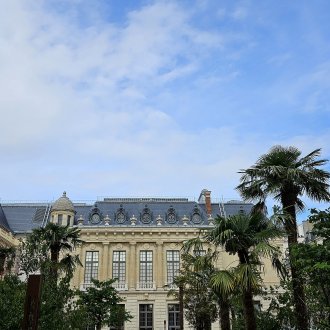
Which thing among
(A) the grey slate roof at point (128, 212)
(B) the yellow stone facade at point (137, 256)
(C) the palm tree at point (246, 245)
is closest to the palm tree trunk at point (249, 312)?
(C) the palm tree at point (246, 245)

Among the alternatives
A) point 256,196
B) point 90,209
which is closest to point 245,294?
point 256,196

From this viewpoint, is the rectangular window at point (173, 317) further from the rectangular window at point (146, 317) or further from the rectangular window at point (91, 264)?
the rectangular window at point (91, 264)

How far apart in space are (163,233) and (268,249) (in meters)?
37.1

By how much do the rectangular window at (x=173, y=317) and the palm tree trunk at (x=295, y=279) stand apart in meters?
33.0

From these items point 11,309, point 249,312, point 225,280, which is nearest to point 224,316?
point 249,312

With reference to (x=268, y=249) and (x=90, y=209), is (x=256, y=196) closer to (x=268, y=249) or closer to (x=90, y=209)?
(x=268, y=249)

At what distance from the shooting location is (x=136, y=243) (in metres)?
52.3

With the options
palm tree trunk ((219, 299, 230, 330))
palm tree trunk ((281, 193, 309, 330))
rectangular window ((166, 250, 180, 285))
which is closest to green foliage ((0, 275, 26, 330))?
palm tree trunk ((219, 299, 230, 330))

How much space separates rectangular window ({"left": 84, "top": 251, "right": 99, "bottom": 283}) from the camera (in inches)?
1999

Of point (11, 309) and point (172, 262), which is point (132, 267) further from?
point (11, 309)

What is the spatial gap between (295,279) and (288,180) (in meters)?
4.25

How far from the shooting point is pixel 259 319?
80.1 feet

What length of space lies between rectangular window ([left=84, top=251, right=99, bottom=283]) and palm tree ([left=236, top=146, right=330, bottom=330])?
3366cm

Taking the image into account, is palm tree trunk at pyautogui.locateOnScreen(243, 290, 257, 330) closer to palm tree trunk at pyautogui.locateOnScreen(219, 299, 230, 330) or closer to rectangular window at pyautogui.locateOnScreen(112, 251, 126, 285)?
palm tree trunk at pyautogui.locateOnScreen(219, 299, 230, 330)
